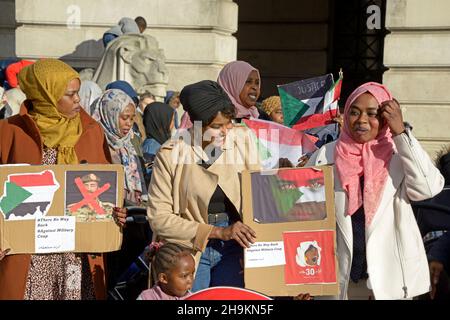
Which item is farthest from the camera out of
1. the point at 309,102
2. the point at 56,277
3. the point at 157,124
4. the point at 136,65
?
the point at 136,65

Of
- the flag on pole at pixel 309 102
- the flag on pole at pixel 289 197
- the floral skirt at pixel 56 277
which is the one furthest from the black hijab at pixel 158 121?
the flag on pole at pixel 289 197

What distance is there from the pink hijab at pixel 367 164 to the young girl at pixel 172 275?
91cm

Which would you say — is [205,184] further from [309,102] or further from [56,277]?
[309,102]

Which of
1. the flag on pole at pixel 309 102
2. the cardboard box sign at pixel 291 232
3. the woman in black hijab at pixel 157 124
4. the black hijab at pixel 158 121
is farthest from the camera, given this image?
the black hijab at pixel 158 121

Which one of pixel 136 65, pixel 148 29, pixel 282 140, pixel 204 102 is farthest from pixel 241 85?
pixel 148 29

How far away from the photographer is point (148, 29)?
13.5 m

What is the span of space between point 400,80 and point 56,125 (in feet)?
25.8

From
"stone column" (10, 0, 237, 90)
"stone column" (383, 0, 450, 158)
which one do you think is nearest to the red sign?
"stone column" (10, 0, 237, 90)

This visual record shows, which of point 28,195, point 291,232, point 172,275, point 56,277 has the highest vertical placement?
point 28,195

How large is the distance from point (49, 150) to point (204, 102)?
0.98 m

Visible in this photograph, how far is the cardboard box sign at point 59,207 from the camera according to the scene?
20.9ft

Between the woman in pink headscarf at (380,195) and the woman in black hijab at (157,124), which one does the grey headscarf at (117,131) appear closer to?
the woman in pink headscarf at (380,195)

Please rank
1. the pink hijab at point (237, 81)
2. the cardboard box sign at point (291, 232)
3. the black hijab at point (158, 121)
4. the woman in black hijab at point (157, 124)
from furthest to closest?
the black hijab at point (158, 121) → the woman in black hijab at point (157, 124) → the pink hijab at point (237, 81) → the cardboard box sign at point (291, 232)
